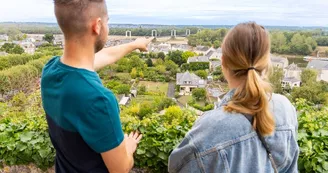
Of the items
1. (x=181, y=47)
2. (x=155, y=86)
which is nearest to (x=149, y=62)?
(x=155, y=86)

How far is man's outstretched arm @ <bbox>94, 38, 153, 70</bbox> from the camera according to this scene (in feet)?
4.96

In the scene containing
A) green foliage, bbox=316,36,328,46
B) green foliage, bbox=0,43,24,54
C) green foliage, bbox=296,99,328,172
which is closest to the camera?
green foliage, bbox=296,99,328,172

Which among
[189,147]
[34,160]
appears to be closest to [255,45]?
[189,147]

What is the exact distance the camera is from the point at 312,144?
69.8 inches

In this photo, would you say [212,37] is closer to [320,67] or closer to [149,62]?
[320,67]

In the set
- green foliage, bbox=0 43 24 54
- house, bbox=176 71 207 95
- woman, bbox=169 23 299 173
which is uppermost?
woman, bbox=169 23 299 173

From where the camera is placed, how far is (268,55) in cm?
109

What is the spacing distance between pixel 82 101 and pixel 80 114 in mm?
39

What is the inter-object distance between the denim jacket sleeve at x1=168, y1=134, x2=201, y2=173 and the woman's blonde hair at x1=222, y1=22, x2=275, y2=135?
18 centimetres

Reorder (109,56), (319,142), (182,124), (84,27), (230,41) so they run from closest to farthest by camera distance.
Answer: (84,27) < (230,41) < (109,56) < (319,142) < (182,124)

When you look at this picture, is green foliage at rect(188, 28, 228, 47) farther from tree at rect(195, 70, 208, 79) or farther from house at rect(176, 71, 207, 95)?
house at rect(176, 71, 207, 95)

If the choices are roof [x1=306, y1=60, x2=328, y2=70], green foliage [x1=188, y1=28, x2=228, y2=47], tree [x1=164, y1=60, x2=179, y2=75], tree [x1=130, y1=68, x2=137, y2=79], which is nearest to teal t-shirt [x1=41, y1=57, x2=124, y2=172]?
green foliage [x1=188, y1=28, x2=228, y2=47]

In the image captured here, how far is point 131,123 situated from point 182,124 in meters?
0.30

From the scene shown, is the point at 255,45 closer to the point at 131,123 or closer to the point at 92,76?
the point at 92,76
